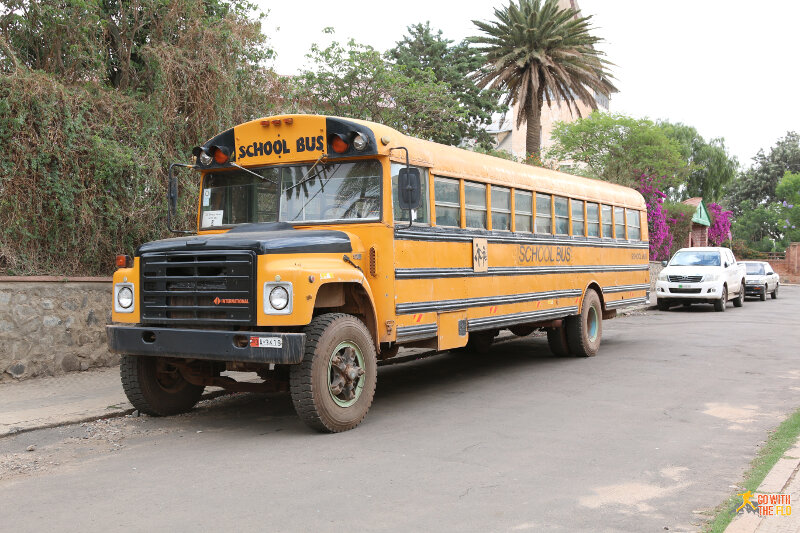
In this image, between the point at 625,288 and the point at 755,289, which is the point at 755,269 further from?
the point at 625,288

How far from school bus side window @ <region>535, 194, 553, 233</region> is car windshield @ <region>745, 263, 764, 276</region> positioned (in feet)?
70.4

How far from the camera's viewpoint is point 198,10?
1184 cm

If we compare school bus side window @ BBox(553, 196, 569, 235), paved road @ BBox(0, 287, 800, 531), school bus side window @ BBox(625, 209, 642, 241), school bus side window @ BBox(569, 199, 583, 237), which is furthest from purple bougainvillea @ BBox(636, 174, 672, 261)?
paved road @ BBox(0, 287, 800, 531)

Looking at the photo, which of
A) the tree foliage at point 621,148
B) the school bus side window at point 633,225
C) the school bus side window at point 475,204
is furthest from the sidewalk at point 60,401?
the tree foliage at point 621,148

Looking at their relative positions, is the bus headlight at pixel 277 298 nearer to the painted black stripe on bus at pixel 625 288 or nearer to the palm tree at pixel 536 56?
the painted black stripe on bus at pixel 625 288

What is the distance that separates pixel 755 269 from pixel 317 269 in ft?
89.4

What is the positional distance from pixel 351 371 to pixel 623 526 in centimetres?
297

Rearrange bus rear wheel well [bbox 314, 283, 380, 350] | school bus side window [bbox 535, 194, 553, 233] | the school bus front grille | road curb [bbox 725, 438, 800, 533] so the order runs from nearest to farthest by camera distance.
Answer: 1. road curb [bbox 725, 438, 800, 533]
2. the school bus front grille
3. bus rear wheel well [bbox 314, 283, 380, 350]
4. school bus side window [bbox 535, 194, 553, 233]

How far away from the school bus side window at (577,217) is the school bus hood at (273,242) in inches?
222

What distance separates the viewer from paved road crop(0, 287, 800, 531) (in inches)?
179

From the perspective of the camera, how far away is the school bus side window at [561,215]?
11.2 m

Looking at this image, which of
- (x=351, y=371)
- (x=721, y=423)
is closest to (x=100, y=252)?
(x=351, y=371)

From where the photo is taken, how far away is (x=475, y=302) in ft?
28.9

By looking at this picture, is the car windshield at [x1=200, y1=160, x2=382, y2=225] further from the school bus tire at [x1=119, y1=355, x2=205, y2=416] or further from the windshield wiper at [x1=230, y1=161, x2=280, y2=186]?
the school bus tire at [x1=119, y1=355, x2=205, y2=416]
